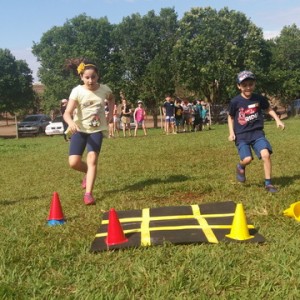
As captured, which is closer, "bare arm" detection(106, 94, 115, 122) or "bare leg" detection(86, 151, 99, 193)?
"bare leg" detection(86, 151, 99, 193)

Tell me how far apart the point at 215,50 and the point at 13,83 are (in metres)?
19.9

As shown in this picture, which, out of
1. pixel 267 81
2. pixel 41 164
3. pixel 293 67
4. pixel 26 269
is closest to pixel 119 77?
pixel 267 81

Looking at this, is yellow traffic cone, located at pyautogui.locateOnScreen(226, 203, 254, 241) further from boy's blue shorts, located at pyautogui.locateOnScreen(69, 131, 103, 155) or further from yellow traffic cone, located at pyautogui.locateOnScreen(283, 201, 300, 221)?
boy's blue shorts, located at pyautogui.locateOnScreen(69, 131, 103, 155)

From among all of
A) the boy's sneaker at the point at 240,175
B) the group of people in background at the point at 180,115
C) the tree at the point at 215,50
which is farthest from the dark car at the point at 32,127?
the boy's sneaker at the point at 240,175

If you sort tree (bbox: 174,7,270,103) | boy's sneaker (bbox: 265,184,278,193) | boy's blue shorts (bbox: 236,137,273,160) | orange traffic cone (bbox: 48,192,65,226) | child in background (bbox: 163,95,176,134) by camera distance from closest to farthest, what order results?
orange traffic cone (bbox: 48,192,65,226) → boy's sneaker (bbox: 265,184,278,193) → boy's blue shorts (bbox: 236,137,273,160) → child in background (bbox: 163,95,176,134) → tree (bbox: 174,7,270,103)

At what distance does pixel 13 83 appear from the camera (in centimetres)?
4166

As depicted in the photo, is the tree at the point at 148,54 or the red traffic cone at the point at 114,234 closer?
the red traffic cone at the point at 114,234

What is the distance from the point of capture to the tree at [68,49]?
41688mm

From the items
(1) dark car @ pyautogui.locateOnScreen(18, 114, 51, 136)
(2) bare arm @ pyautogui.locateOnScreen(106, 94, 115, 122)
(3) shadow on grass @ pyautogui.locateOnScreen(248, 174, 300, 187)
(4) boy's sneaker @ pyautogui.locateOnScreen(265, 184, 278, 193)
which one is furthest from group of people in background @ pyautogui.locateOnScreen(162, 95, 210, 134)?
(4) boy's sneaker @ pyautogui.locateOnScreen(265, 184, 278, 193)

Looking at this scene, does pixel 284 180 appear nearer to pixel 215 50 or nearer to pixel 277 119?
pixel 277 119

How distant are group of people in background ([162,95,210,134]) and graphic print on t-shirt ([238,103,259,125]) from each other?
46.9ft

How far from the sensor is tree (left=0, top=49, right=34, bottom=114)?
41219 mm

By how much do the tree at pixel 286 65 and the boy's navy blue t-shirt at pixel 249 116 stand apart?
127 feet

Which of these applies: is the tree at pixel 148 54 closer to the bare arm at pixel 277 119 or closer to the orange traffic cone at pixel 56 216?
the bare arm at pixel 277 119
